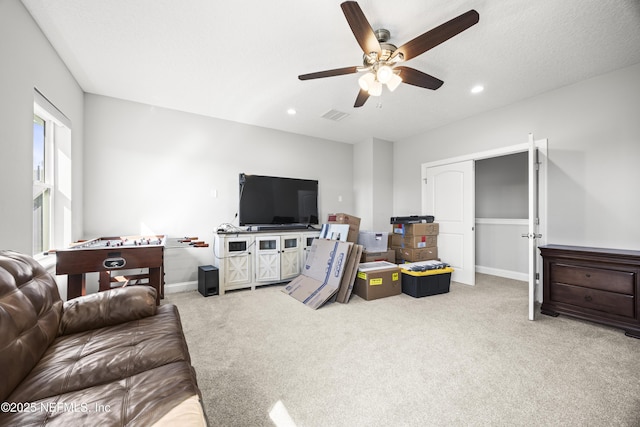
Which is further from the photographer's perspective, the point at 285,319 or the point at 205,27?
the point at 285,319

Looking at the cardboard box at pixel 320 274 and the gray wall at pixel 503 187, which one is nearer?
the cardboard box at pixel 320 274

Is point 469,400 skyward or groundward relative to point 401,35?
groundward

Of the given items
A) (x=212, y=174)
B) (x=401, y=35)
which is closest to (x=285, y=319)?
(x=212, y=174)

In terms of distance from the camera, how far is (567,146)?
124 inches

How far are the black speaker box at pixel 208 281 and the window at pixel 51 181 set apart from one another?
144cm

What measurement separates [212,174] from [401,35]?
3098 millimetres

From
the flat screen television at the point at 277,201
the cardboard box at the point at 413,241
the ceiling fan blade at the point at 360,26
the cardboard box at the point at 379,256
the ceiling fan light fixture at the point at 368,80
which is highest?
the ceiling fan blade at the point at 360,26

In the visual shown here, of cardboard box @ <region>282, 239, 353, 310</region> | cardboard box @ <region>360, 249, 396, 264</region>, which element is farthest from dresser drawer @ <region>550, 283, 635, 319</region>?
cardboard box @ <region>282, 239, 353, 310</region>

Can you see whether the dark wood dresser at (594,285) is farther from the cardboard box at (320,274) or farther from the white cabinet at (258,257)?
the white cabinet at (258,257)

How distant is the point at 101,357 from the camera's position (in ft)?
3.86

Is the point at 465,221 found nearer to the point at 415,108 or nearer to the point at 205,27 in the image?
the point at 415,108

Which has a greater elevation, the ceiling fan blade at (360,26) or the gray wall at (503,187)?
A: the ceiling fan blade at (360,26)

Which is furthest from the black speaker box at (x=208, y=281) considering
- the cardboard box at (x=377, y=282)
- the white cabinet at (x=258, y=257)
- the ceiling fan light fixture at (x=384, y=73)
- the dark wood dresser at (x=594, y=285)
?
the dark wood dresser at (x=594, y=285)

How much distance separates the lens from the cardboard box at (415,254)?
4.25m
